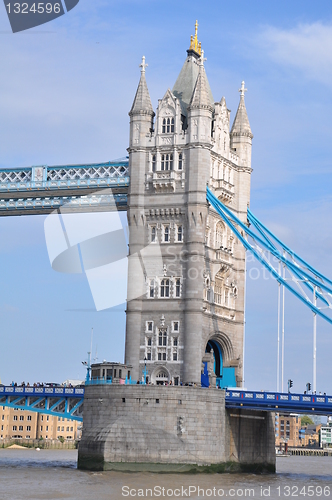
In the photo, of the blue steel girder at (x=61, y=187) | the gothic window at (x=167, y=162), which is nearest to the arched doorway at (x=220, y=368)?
the blue steel girder at (x=61, y=187)

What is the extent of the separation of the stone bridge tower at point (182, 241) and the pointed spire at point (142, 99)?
0.08 meters

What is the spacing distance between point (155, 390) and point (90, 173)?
2285 cm

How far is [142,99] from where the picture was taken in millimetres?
78562

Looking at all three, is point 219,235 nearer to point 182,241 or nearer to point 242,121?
point 182,241

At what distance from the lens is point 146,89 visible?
78875 mm

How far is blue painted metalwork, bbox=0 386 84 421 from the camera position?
74.5 metres

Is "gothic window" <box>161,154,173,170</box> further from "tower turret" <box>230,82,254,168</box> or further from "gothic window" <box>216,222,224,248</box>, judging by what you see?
"tower turret" <box>230,82,254,168</box>

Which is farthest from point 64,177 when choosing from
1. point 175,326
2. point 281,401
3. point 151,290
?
point 281,401

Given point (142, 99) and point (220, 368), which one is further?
point (220, 368)

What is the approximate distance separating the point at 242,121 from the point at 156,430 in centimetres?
2983

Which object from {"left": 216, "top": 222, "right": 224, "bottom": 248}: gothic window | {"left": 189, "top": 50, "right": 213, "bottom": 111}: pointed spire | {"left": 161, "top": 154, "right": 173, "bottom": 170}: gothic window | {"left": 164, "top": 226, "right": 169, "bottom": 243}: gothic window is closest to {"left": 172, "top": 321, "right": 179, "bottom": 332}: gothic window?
{"left": 164, "top": 226, "right": 169, "bottom": 243}: gothic window

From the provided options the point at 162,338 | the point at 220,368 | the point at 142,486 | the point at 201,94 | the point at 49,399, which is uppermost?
the point at 201,94

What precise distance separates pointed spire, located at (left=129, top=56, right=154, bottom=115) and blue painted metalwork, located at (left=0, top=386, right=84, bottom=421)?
2325 cm

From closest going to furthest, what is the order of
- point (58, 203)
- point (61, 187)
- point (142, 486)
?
1. point (142, 486)
2. point (61, 187)
3. point (58, 203)
